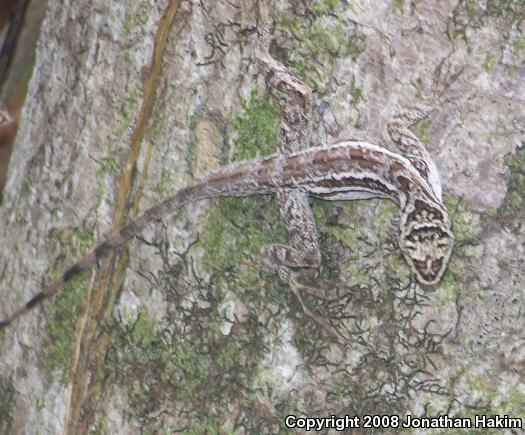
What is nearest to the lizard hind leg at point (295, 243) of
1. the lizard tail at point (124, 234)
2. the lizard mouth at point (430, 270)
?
the lizard tail at point (124, 234)

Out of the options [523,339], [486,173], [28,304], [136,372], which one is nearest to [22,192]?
[28,304]

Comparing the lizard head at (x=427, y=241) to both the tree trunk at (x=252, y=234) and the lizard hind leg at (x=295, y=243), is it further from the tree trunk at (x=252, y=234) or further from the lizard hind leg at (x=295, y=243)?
the lizard hind leg at (x=295, y=243)

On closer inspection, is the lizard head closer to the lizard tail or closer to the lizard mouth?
the lizard mouth

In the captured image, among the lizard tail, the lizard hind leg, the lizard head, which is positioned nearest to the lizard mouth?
the lizard head

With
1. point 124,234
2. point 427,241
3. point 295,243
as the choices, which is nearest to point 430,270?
point 427,241

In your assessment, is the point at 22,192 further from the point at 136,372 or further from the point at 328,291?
the point at 328,291
